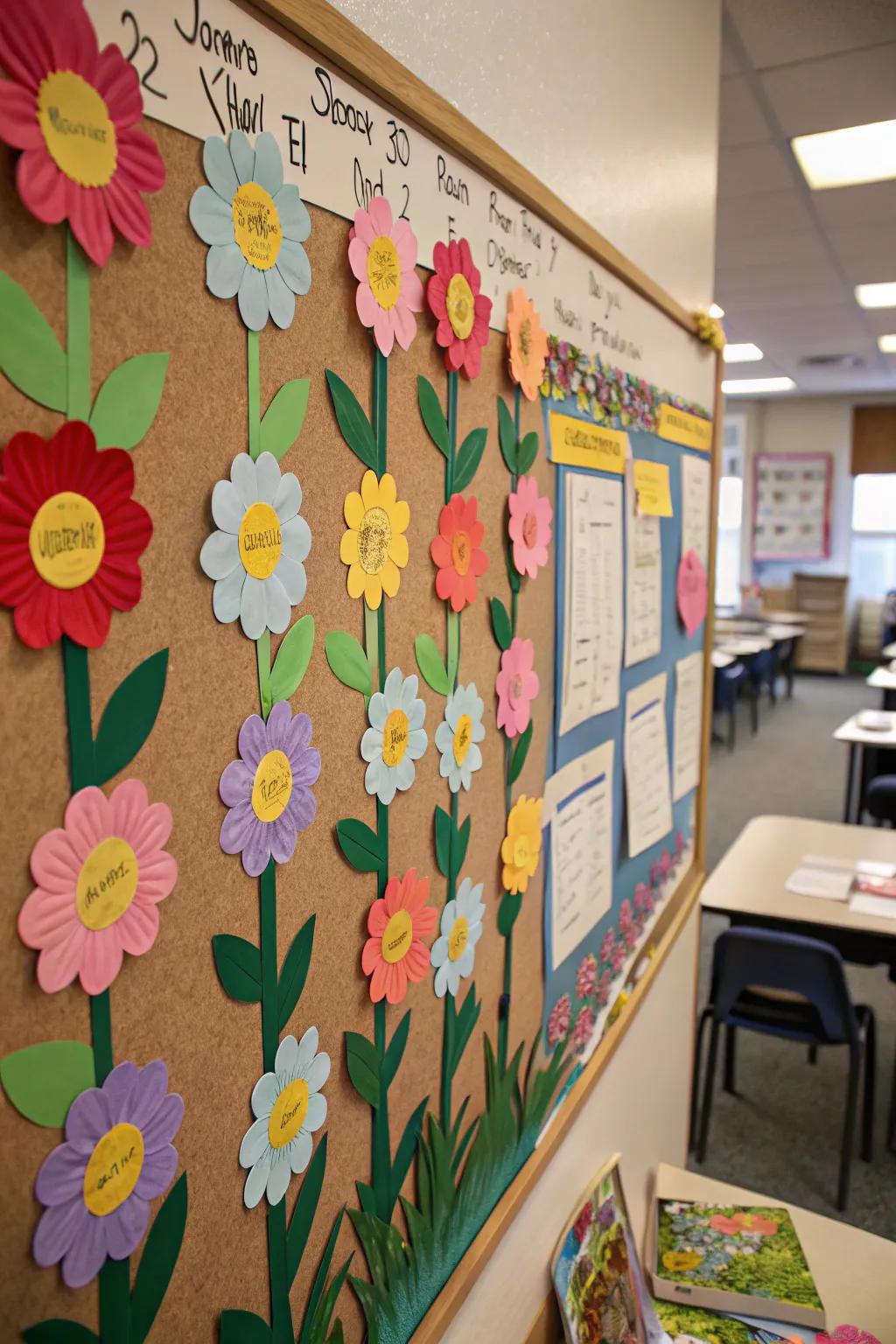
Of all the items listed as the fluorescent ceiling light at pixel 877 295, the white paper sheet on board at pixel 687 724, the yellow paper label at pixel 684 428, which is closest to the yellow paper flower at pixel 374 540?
the yellow paper label at pixel 684 428

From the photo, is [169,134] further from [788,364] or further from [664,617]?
[788,364]

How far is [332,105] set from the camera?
599 mm

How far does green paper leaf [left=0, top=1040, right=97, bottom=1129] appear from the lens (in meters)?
0.42

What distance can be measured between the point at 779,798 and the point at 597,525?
5122 millimetres

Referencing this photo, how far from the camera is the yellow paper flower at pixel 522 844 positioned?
95 cm

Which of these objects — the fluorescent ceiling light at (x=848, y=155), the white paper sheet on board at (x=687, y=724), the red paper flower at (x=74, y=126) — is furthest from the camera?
the fluorescent ceiling light at (x=848, y=155)

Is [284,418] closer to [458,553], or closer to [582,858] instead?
[458,553]

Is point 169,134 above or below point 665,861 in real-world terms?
above

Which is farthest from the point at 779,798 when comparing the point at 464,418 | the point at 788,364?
the point at 464,418

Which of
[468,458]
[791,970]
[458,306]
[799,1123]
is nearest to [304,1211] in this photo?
[468,458]

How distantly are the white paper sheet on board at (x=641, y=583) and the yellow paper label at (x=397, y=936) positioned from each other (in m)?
0.67

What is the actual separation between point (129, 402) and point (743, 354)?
811 cm

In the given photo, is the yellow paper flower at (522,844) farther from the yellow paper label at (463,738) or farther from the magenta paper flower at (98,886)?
the magenta paper flower at (98,886)

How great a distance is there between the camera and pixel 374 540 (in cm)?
67
